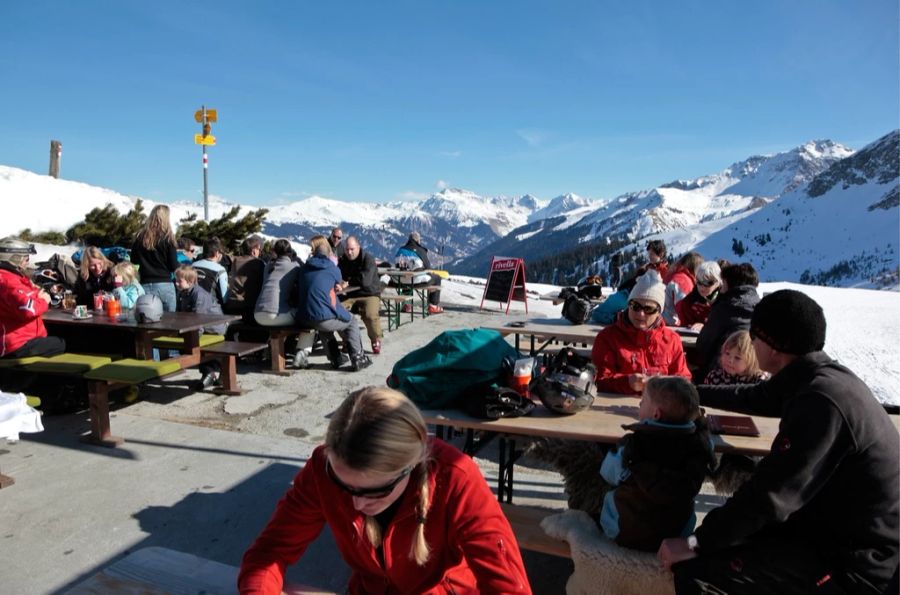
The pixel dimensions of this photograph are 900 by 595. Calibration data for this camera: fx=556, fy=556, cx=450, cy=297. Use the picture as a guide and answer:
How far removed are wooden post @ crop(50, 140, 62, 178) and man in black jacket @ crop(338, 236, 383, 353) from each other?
2393cm

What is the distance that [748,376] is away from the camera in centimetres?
351

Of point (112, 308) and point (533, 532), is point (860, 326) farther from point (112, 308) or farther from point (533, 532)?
point (112, 308)

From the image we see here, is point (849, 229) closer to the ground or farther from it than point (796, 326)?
farther from it

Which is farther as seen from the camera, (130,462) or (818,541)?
(130,462)

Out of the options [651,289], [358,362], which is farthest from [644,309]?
[358,362]

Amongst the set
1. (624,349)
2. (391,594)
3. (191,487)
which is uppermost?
(624,349)

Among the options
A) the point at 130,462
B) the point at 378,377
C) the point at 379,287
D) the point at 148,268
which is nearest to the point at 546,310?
the point at 379,287

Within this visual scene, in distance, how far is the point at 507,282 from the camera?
1252 centimetres

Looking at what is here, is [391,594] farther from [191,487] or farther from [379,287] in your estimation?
[379,287]

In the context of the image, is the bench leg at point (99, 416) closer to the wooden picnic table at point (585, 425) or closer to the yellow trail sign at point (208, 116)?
Answer: the wooden picnic table at point (585, 425)

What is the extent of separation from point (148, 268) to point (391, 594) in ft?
19.1

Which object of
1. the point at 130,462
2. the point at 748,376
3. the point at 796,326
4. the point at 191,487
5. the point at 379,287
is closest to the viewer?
the point at 796,326

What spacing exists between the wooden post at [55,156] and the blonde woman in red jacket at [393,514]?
98.0 feet

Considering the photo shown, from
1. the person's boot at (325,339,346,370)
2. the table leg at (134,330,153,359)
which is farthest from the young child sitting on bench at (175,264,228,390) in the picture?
the person's boot at (325,339,346,370)
